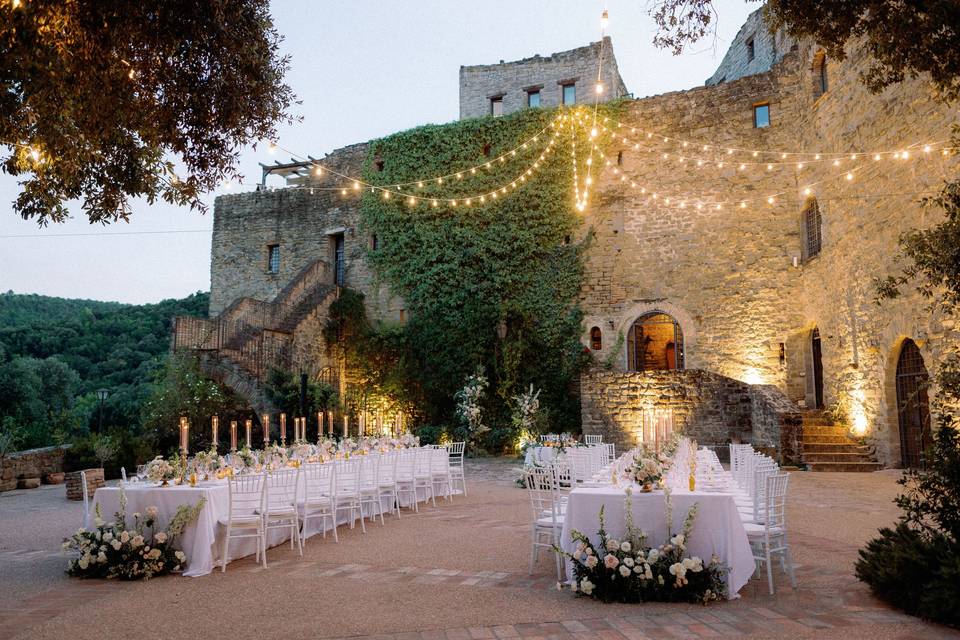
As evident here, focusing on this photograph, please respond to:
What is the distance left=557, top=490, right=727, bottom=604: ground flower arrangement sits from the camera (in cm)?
402

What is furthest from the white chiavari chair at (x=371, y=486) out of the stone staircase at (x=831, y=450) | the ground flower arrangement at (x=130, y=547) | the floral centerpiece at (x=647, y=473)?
the stone staircase at (x=831, y=450)

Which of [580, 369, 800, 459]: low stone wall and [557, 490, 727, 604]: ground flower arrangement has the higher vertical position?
[580, 369, 800, 459]: low stone wall

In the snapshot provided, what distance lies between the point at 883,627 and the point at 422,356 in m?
13.8

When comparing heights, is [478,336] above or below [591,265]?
below

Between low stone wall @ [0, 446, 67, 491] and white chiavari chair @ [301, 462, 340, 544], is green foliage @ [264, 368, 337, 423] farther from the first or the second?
white chiavari chair @ [301, 462, 340, 544]

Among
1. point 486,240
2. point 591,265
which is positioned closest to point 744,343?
point 591,265

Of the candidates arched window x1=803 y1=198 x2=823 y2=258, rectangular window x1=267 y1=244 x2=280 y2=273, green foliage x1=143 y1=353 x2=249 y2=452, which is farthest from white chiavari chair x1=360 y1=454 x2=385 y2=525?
rectangular window x1=267 y1=244 x2=280 y2=273

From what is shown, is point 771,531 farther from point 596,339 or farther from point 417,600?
point 596,339

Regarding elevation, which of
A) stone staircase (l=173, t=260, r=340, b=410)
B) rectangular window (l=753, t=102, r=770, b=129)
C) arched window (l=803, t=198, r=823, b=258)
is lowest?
stone staircase (l=173, t=260, r=340, b=410)

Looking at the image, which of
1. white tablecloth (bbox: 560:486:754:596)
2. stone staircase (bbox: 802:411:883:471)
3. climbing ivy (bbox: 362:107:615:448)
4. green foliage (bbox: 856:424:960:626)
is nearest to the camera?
green foliage (bbox: 856:424:960:626)

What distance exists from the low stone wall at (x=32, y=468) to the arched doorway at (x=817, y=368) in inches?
564

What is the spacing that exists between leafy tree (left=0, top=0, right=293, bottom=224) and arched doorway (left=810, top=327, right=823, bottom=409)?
40.7ft

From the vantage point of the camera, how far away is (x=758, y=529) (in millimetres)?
4480

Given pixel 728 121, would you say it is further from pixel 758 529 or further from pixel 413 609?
pixel 413 609
